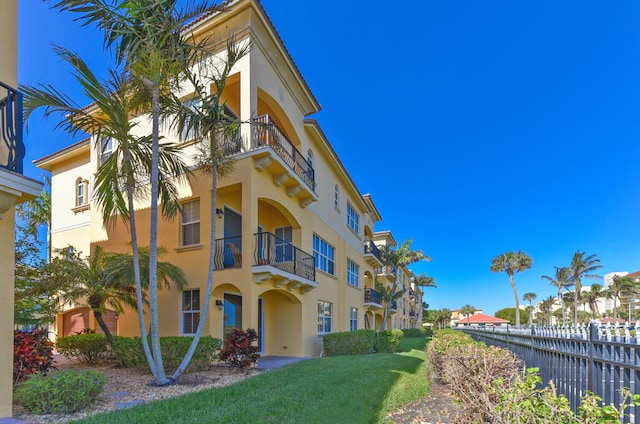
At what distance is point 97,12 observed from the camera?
26.5ft

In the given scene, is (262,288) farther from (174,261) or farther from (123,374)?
(123,374)

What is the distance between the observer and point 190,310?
13.7 m

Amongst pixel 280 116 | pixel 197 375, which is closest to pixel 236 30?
pixel 280 116

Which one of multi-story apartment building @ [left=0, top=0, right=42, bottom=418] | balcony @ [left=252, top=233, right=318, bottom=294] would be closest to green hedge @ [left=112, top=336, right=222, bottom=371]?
balcony @ [left=252, top=233, right=318, bottom=294]

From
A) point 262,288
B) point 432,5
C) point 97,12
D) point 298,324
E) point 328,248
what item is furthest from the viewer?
point 328,248

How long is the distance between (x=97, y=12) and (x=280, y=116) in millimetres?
9193

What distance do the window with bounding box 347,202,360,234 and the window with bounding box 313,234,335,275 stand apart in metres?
5.13

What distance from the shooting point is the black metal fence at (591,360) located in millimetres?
3592

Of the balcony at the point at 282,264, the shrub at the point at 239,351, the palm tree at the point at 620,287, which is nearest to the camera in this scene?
the shrub at the point at 239,351

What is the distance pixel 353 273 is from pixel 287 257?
39.7 ft

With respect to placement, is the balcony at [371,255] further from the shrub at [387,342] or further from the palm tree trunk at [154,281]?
the palm tree trunk at [154,281]

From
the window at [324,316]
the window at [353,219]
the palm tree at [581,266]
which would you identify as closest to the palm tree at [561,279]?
the palm tree at [581,266]

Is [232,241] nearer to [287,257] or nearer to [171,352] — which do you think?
[287,257]

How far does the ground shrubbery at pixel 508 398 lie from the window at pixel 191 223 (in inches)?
405
